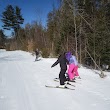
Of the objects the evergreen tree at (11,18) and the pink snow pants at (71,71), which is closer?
the pink snow pants at (71,71)

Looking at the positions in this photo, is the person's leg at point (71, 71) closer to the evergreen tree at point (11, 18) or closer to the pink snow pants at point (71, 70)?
the pink snow pants at point (71, 70)

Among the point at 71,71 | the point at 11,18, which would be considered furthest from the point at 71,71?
the point at 11,18

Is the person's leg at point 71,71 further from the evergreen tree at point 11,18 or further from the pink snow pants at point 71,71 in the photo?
the evergreen tree at point 11,18

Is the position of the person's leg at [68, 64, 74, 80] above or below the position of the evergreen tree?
below

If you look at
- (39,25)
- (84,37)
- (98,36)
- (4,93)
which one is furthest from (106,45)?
(39,25)

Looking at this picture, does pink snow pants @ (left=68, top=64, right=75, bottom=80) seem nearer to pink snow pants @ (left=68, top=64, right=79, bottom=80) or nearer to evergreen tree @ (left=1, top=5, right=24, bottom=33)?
pink snow pants @ (left=68, top=64, right=79, bottom=80)

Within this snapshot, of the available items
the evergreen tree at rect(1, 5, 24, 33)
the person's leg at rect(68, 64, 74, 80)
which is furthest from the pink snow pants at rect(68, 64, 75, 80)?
the evergreen tree at rect(1, 5, 24, 33)

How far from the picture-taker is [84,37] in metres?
19.5

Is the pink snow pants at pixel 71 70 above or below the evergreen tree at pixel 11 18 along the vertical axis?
below

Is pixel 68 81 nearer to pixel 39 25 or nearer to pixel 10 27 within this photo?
pixel 39 25

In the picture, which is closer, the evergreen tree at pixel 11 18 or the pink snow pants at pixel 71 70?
the pink snow pants at pixel 71 70

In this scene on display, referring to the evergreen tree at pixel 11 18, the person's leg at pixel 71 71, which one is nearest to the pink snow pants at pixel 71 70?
the person's leg at pixel 71 71

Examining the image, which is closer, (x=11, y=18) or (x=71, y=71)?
(x=71, y=71)

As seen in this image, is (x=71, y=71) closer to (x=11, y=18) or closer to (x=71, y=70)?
(x=71, y=70)
